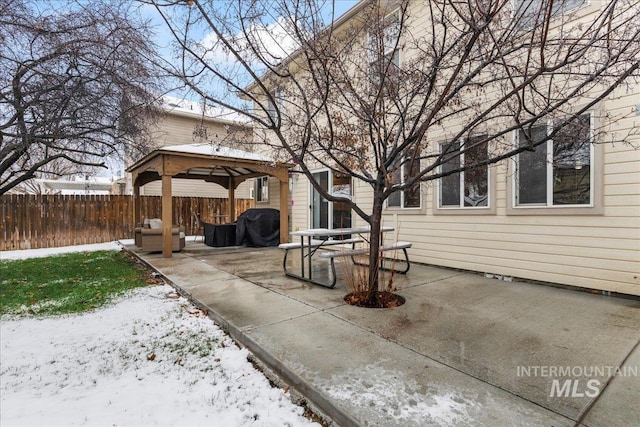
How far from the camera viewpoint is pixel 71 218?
10523 mm

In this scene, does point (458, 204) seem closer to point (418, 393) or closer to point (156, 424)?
point (418, 393)

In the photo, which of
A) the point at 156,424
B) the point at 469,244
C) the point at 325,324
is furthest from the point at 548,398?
the point at 469,244

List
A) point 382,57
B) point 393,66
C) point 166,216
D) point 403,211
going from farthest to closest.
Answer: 1. point 166,216
2. point 403,211
3. point 393,66
4. point 382,57

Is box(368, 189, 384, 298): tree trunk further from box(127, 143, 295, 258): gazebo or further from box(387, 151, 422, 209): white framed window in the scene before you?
box(127, 143, 295, 258): gazebo

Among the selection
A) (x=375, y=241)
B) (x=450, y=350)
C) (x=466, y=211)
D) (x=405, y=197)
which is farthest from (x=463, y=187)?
(x=450, y=350)

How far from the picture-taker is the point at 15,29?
4.11 m

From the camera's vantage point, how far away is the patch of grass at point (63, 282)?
4.12 meters

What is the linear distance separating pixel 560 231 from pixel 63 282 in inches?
313

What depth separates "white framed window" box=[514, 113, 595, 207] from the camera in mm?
4258

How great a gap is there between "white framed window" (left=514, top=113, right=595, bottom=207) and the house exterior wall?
12 centimetres

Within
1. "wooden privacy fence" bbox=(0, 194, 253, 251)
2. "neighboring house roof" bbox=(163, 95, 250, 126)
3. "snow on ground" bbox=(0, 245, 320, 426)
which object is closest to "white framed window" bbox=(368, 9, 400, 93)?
"neighboring house roof" bbox=(163, 95, 250, 126)

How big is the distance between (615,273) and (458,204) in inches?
91.9

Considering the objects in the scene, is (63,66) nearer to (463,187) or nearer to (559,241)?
(463,187)

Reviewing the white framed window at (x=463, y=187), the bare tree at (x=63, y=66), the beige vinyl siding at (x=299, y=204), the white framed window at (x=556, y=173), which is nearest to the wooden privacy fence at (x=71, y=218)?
the beige vinyl siding at (x=299, y=204)
